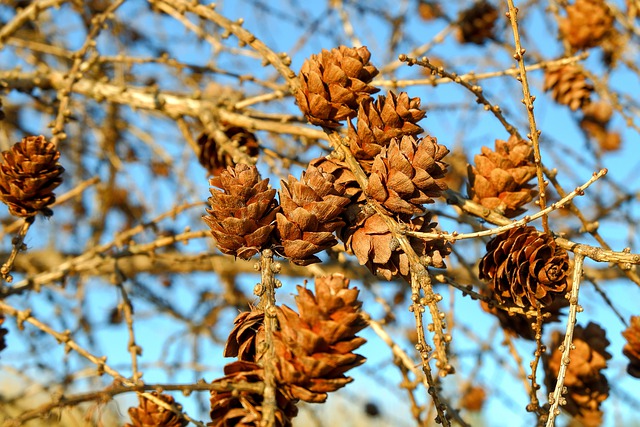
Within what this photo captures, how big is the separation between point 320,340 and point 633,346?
0.79 meters

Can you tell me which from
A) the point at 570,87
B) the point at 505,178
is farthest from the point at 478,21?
the point at 505,178

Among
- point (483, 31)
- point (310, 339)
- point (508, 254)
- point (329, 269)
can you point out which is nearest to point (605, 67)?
point (483, 31)

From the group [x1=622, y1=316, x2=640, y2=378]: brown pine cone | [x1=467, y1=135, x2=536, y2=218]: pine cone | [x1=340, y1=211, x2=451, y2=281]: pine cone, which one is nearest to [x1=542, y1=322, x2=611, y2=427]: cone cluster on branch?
[x1=622, y1=316, x2=640, y2=378]: brown pine cone

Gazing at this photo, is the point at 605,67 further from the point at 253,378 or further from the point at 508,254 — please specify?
the point at 253,378

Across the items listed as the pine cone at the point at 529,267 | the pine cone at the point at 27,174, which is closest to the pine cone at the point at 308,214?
the pine cone at the point at 529,267

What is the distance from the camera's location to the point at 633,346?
1.23 meters

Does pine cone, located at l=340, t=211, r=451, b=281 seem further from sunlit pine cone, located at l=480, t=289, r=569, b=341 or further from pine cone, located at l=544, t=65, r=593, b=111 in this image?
pine cone, located at l=544, t=65, r=593, b=111

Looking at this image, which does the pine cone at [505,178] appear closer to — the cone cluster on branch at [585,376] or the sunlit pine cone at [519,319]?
the sunlit pine cone at [519,319]

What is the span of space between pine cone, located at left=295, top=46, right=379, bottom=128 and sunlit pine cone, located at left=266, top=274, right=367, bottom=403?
322 mm

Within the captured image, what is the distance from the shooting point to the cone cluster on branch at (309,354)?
2.40ft

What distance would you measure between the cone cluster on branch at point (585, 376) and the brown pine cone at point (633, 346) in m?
0.04

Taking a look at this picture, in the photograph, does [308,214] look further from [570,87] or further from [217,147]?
[570,87]

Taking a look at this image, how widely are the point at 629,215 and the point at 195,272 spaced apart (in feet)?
5.79

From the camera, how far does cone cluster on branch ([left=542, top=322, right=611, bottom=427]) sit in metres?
1.23
